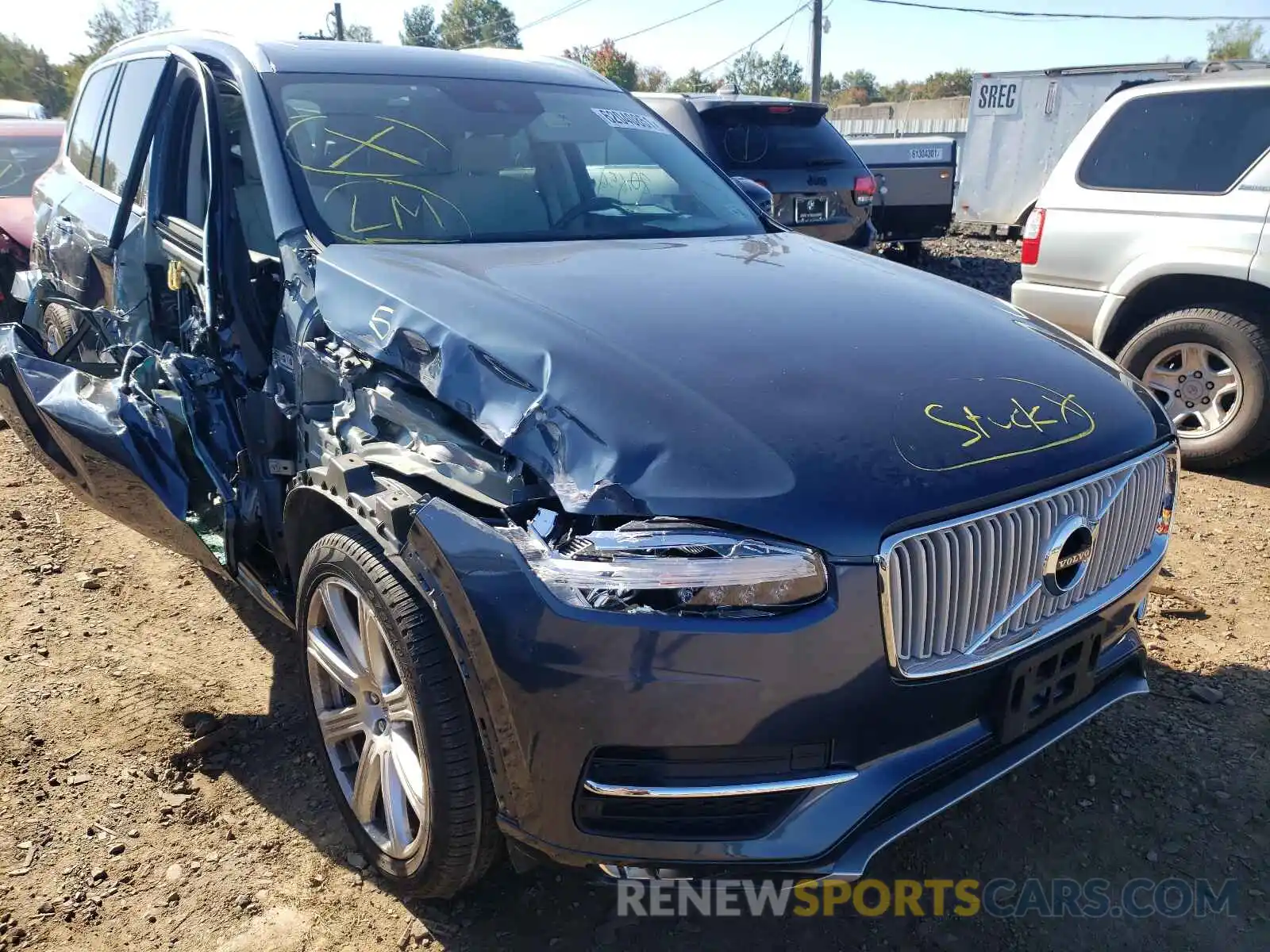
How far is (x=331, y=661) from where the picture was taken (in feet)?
7.70

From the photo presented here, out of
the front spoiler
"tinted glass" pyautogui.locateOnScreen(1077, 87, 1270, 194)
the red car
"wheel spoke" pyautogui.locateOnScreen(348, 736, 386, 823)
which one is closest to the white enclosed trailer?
"tinted glass" pyautogui.locateOnScreen(1077, 87, 1270, 194)

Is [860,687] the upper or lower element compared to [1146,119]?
lower

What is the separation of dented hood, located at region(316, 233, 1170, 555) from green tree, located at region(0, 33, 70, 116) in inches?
1968

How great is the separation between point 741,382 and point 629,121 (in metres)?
2.11

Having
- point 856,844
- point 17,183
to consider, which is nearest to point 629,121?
point 856,844

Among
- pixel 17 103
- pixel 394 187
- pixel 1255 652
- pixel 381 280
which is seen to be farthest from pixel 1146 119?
pixel 17 103

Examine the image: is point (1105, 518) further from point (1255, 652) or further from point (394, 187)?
point (394, 187)

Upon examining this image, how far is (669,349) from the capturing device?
2.13 m

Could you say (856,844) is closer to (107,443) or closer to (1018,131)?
(107,443)

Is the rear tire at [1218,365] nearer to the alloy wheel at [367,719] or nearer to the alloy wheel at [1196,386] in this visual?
the alloy wheel at [1196,386]

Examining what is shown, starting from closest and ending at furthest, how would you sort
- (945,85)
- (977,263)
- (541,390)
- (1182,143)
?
(541,390) < (1182,143) < (977,263) < (945,85)

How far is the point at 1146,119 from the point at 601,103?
3470 millimetres

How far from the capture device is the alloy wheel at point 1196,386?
5016 millimetres

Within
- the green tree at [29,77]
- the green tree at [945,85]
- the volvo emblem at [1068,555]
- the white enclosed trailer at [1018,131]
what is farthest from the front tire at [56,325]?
the green tree at [945,85]
